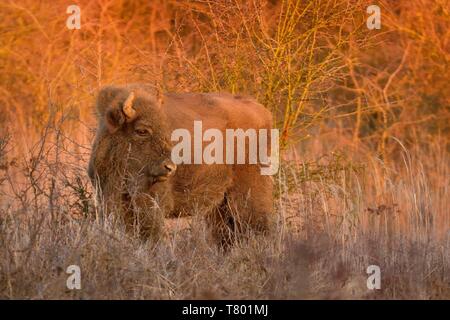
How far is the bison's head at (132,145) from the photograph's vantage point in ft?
24.4

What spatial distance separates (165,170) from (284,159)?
7.50ft

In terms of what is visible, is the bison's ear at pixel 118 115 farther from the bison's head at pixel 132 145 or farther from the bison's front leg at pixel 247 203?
the bison's front leg at pixel 247 203

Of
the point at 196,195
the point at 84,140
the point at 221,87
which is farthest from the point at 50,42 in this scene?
the point at 196,195

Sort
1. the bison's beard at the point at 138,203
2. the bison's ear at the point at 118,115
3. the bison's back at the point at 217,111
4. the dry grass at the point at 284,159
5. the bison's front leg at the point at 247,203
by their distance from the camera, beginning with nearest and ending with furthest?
the dry grass at the point at 284,159
the bison's beard at the point at 138,203
the bison's ear at the point at 118,115
the bison's back at the point at 217,111
the bison's front leg at the point at 247,203

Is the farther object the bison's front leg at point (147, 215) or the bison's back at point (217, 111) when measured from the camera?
the bison's back at point (217, 111)

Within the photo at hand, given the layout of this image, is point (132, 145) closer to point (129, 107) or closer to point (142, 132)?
point (142, 132)

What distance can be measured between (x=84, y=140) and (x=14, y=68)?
400 centimetres

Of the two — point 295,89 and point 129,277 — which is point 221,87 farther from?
point 129,277

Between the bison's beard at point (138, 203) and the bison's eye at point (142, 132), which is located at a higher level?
the bison's eye at point (142, 132)

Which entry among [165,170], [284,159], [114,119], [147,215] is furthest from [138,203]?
[284,159]

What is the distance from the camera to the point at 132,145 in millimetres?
7484

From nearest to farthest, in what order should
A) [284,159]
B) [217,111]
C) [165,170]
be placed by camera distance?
1. [165,170]
2. [217,111]
3. [284,159]

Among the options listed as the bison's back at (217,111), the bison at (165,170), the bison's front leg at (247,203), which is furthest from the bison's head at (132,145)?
the bison's front leg at (247,203)

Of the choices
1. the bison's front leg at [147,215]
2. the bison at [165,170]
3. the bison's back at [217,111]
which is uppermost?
the bison's back at [217,111]
